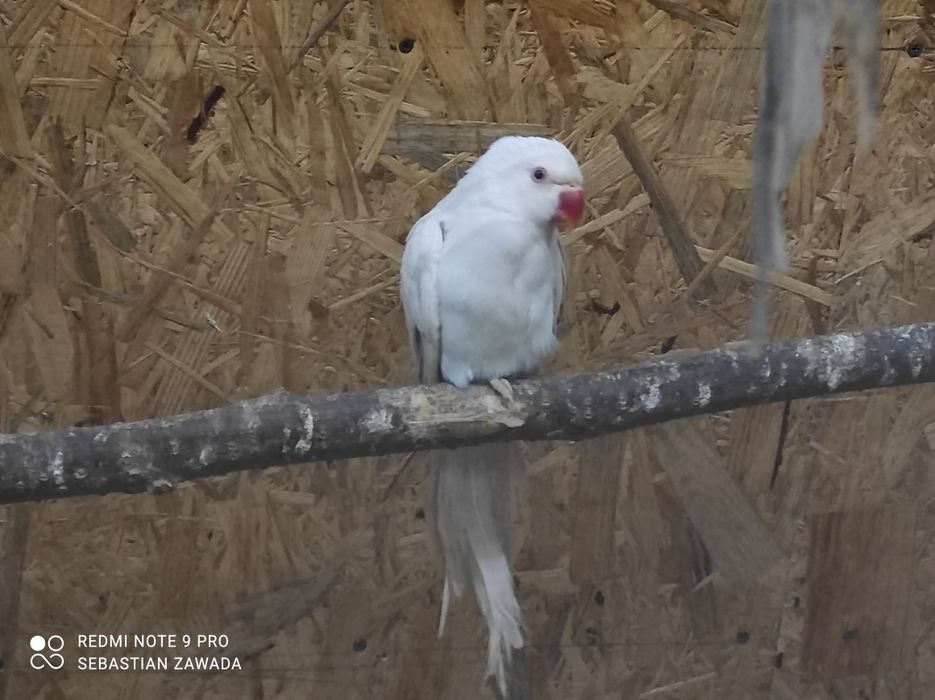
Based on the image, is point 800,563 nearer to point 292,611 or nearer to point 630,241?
point 630,241

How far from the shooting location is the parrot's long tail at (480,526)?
1293 millimetres

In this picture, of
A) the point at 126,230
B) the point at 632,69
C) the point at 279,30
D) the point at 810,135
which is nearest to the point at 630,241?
the point at 632,69

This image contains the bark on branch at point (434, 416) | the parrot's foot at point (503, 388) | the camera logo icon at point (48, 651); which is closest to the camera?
the bark on branch at point (434, 416)

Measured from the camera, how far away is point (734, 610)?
1543mm

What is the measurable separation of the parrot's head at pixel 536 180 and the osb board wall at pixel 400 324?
0.19 m

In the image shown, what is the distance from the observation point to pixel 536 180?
47.7 inches

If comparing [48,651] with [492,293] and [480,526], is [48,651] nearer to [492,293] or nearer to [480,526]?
[480,526]

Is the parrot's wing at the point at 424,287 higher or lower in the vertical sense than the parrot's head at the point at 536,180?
lower

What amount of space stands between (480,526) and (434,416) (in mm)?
316

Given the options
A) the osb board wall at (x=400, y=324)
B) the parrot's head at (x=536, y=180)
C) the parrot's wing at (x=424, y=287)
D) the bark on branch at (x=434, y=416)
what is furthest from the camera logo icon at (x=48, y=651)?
the parrot's head at (x=536, y=180)

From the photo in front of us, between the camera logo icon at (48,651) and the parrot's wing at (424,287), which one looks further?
the camera logo icon at (48,651)

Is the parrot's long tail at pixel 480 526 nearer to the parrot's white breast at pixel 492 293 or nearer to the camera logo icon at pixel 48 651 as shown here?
the parrot's white breast at pixel 492 293

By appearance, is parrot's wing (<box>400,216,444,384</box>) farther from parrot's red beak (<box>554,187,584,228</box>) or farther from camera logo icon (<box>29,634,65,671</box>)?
camera logo icon (<box>29,634,65,671</box>)

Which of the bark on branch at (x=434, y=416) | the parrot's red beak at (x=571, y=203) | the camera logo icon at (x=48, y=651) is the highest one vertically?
the parrot's red beak at (x=571, y=203)
